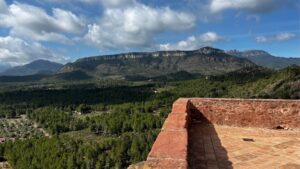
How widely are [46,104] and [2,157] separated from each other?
93.7 metres

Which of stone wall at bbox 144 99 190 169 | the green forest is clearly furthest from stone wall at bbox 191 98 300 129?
the green forest

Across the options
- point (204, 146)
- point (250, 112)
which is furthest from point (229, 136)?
point (250, 112)

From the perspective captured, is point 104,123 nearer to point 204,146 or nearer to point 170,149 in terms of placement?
point 204,146

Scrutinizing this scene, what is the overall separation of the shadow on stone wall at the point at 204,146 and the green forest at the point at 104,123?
44.7m

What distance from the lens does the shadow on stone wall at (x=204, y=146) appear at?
7.17 m

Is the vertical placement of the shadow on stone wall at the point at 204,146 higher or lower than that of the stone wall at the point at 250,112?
lower

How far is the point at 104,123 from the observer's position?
12356 cm

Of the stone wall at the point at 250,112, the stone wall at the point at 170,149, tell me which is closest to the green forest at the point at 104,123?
the stone wall at the point at 250,112

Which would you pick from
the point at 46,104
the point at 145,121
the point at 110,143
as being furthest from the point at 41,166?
the point at 46,104

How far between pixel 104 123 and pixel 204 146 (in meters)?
117

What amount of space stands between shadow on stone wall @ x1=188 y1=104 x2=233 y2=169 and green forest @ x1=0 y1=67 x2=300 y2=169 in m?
44.7

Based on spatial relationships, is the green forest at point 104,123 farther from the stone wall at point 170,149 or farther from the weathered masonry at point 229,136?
the stone wall at point 170,149

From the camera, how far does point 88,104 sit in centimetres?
18225

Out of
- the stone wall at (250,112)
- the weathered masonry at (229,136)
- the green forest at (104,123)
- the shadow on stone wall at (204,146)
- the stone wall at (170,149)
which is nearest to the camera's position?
the stone wall at (170,149)
